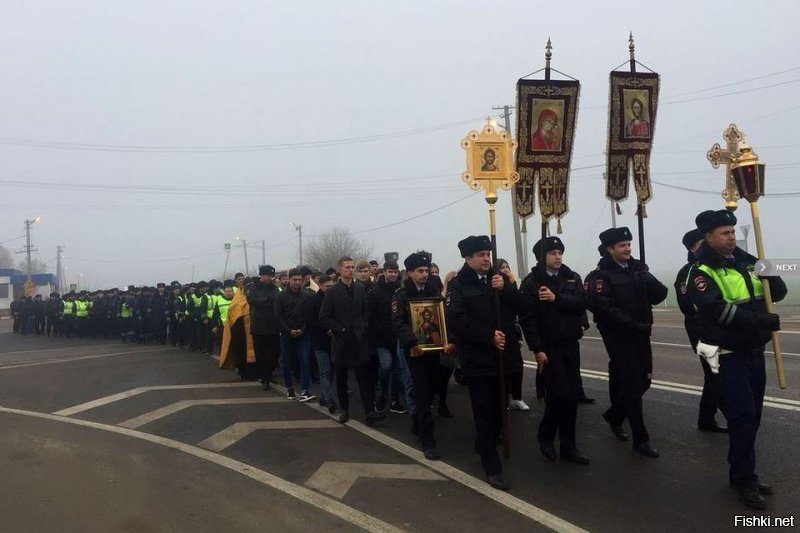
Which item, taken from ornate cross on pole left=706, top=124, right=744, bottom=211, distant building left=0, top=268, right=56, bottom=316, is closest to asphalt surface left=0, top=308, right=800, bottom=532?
ornate cross on pole left=706, top=124, right=744, bottom=211

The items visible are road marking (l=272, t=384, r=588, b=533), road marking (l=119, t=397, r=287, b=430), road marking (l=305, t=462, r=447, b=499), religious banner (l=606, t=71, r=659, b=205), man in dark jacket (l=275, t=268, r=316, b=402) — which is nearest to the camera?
road marking (l=272, t=384, r=588, b=533)

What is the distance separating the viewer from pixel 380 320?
295 inches

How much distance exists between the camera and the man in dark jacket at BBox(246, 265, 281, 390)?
9.41 meters

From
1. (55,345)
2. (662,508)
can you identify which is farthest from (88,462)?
(55,345)

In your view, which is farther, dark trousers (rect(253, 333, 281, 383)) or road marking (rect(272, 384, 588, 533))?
dark trousers (rect(253, 333, 281, 383))

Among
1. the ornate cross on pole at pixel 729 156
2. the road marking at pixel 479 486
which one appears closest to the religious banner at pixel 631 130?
the ornate cross on pole at pixel 729 156

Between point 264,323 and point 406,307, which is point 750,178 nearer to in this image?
point 406,307

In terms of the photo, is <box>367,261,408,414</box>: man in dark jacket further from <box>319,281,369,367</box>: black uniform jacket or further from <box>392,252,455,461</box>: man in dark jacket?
<box>392,252,455,461</box>: man in dark jacket

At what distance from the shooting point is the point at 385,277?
7.86 meters

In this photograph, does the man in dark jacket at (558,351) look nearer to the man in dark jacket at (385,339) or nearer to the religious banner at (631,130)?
the religious banner at (631,130)

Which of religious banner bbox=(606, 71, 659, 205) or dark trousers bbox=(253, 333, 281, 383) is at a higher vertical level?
religious banner bbox=(606, 71, 659, 205)

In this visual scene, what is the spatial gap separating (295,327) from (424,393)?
302 centimetres

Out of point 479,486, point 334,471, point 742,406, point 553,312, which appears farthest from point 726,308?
point 334,471

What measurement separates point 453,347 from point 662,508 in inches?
81.9
